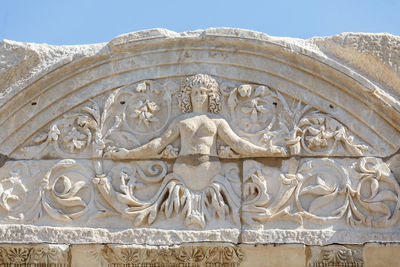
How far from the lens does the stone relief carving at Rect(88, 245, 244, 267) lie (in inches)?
273

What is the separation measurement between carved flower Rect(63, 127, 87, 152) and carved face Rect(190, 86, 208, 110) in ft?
3.14

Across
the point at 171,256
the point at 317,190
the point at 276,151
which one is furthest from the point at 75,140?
the point at 317,190

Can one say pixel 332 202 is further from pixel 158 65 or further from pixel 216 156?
pixel 158 65

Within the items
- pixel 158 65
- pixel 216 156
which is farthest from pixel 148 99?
pixel 216 156

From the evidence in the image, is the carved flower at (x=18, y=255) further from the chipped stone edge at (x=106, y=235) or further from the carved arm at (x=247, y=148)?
the carved arm at (x=247, y=148)

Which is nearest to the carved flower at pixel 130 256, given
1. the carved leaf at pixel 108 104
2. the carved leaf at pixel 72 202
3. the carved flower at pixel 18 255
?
the carved leaf at pixel 72 202

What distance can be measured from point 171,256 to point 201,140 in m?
0.98

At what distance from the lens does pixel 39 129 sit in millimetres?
7559

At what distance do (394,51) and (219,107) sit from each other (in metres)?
1.51

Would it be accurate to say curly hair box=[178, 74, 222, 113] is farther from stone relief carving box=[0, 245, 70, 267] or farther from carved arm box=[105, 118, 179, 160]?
stone relief carving box=[0, 245, 70, 267]

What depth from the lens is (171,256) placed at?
6.98 metres

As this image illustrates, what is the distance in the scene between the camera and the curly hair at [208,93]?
7426 mm

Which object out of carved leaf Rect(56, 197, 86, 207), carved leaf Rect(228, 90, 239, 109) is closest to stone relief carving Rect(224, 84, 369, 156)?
carved leaf Rect(228, 90, 239, 109)

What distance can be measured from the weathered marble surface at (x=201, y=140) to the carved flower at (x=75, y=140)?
12 mm
